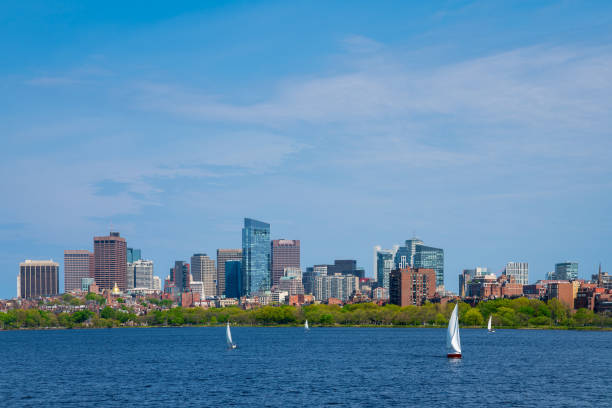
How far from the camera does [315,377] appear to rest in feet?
380

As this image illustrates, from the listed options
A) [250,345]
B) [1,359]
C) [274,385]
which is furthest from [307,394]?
[250,345]

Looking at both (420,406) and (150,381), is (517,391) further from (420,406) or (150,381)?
(150,381)

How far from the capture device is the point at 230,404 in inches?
3529

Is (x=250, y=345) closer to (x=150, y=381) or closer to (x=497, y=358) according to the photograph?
(x=497, y=358)

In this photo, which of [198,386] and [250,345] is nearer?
[198,386]

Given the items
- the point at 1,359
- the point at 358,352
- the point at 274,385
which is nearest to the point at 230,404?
the point at 274,385

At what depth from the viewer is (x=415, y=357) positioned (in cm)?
14888

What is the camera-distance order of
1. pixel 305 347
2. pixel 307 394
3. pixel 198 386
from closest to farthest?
pixel 307 394, pixel 198 386, pixel 305 347

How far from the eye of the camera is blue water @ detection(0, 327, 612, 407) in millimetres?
93250

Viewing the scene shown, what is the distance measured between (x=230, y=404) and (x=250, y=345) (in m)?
111

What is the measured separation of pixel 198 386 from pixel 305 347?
82229mm

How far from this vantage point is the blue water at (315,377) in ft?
306

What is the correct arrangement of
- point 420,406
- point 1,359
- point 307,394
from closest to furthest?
point 420,406
point 307,394
point 1,359

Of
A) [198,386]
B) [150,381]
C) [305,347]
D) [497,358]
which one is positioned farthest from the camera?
[305,347]
